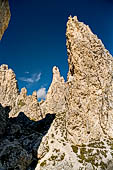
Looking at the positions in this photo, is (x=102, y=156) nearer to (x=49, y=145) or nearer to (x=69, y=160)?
(x=69, y=160)

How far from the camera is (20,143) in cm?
5209

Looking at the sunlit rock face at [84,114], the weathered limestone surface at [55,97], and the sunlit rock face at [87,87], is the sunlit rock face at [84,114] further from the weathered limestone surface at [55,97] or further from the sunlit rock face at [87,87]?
the weathered limestone surface at [55,97]

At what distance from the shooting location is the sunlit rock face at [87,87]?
180 ft

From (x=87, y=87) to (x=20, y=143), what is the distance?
32920 millimetres

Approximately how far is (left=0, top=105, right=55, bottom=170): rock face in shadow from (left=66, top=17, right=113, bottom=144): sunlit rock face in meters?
14.5

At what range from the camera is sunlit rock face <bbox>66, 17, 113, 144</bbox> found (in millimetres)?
54906

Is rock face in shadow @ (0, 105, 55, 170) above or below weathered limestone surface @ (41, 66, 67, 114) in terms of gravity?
below

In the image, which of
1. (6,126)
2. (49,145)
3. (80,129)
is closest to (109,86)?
(80,129)

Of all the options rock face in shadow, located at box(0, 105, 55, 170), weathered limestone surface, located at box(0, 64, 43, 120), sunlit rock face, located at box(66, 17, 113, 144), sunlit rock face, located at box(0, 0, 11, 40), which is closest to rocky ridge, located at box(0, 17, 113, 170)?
sunlit rock face, located at box(66, 17, 113, 144)

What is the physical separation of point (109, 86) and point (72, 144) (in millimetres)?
28287

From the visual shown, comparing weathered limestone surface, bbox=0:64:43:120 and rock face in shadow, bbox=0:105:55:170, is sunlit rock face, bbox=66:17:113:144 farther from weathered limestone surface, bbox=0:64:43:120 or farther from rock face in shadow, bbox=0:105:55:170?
weathered limestone surface, bbox=0:64:43:120

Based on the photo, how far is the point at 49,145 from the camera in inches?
1969

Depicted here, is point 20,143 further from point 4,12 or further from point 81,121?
point 4,12

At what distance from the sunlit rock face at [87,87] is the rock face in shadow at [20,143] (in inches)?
571
